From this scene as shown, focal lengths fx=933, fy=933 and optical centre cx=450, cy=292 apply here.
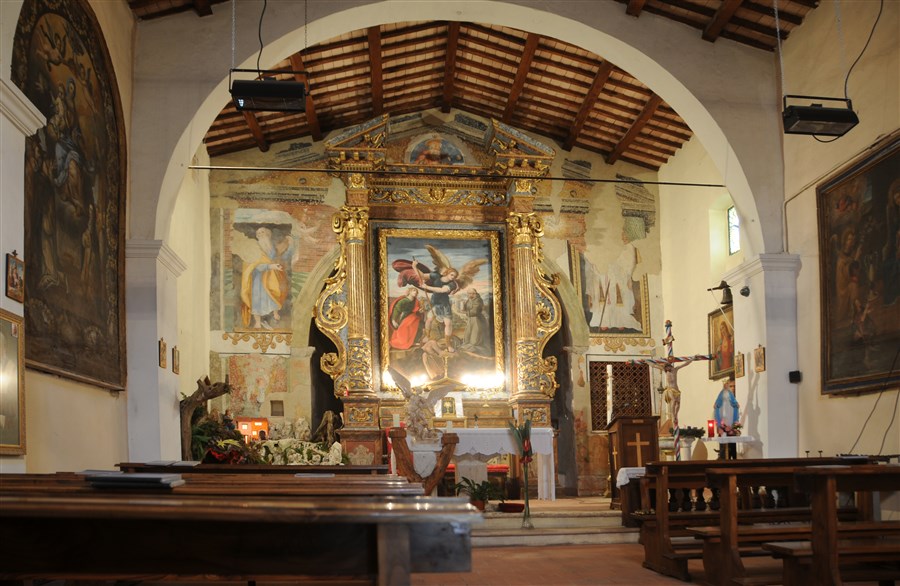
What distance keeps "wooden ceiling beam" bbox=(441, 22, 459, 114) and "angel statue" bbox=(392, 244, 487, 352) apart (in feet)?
8.69

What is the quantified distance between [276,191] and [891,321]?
425 inches

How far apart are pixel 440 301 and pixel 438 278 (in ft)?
1.41

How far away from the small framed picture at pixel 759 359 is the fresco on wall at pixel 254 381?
26.5 ft

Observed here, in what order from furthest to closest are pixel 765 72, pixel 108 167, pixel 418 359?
pixel 418 359, pixel 765 72, pixel 108 167

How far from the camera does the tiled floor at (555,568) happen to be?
711 centimetres

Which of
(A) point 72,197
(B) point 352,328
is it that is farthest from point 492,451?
(A) point 72,197

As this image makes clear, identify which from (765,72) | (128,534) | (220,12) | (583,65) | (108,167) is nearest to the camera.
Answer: (128,534)

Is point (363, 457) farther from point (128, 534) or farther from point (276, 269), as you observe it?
point (128, 534)

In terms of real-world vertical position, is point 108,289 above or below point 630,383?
above

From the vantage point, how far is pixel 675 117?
50.0 feet

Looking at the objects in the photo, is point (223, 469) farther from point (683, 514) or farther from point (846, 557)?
point (846, 557)

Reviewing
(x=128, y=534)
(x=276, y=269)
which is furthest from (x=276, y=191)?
(x=128, y=534)

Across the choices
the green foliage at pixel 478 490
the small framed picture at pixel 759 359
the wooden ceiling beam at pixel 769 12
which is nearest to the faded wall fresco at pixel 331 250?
the green foliage at pixel 478 490

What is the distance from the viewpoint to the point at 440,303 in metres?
16.5
